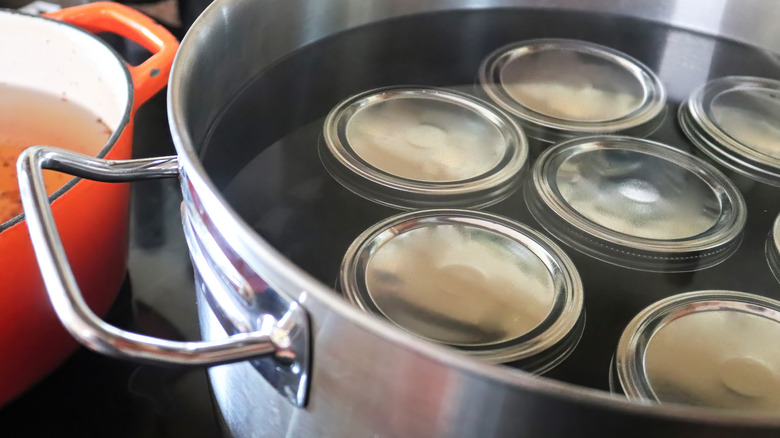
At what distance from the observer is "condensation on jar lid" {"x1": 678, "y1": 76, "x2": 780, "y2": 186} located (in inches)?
21.4

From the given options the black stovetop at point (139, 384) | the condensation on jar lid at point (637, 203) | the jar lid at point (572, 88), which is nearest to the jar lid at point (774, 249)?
the condensation on jar lid at point (637, 203)

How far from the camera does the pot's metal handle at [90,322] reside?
0.99ft

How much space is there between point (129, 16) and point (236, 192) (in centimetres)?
25

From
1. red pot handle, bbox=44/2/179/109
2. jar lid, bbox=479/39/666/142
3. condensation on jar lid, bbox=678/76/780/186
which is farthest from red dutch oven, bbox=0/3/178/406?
condensation on jar lid, bbox=678/76/780/186

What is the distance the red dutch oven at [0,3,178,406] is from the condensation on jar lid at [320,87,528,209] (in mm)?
165

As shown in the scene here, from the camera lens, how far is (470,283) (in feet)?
1.45

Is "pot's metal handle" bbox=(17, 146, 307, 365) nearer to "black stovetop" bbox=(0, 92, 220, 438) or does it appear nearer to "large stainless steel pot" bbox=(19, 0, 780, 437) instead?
"large stainless steel pot" bbox=(19, 0, 780, 437)

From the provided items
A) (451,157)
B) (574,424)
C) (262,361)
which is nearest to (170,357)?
(262,361)

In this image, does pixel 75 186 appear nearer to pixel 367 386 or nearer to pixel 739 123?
pixel 367 386

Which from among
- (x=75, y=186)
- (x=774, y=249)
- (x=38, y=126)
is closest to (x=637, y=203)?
(x=774, y=249)

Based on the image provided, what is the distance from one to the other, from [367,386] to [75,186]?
0.91ft

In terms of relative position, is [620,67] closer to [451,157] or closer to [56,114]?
[451,157]

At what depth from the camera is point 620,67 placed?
0.64 meters

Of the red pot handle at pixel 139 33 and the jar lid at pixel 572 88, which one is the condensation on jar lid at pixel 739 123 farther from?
the red pot handle at pixel 139 33
